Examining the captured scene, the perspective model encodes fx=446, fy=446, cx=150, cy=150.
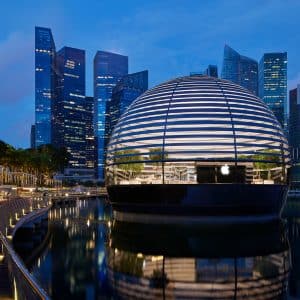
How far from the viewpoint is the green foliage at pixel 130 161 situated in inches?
1538

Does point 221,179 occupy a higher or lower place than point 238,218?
higher

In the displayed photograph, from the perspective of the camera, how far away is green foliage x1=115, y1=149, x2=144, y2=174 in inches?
1538

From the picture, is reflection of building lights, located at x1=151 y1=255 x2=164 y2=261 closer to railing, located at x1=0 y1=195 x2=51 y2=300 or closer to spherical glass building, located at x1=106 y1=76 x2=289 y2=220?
railing, located at x1=0 y1=195 x2=51 y2=300

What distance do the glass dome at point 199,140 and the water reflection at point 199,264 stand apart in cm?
845

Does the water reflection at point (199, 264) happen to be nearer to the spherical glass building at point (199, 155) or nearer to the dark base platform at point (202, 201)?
the dark base platform at point (202, 201)

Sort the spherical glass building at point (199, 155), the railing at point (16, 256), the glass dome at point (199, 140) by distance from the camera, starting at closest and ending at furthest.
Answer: the railing at point (16, 256), the spherical glass building at point (199, 155), the glass dome at point (199, 140)

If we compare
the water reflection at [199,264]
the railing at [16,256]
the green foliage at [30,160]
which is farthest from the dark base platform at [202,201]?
the green foliage at [30,160]

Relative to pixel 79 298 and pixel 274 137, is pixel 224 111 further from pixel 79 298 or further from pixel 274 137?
pixel 79 298

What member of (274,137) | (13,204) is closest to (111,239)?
(13,204)

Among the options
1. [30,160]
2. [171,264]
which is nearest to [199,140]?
[171,264]

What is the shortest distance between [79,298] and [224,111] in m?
28.3

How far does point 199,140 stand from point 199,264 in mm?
19715

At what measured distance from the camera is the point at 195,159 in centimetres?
3716

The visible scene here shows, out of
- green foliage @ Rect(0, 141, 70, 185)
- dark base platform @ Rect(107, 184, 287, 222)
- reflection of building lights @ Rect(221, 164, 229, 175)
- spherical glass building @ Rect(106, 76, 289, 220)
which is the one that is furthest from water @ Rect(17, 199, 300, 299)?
green foliage @ Rect(0, 141, 70, 185)
